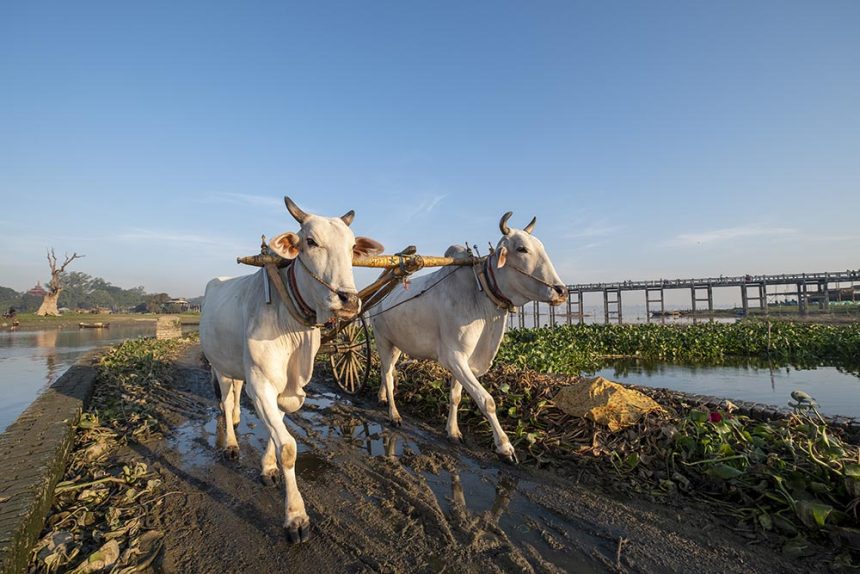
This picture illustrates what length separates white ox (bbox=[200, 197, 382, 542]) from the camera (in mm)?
2947

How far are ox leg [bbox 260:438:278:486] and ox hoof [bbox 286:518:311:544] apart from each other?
992 millimetres

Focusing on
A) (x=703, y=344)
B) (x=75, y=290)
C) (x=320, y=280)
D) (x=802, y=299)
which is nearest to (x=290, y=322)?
(x=320, y=280)

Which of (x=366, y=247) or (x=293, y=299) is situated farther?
(x=366, y=247)

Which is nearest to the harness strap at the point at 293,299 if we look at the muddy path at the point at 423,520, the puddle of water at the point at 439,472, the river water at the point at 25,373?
the muddy path at the point at 423,520

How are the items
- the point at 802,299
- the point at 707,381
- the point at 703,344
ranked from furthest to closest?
the point at 802,299
the point at 703,344
the point at 707,381

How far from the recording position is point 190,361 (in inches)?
512

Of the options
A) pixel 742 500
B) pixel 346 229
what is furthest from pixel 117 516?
pixel 742 500

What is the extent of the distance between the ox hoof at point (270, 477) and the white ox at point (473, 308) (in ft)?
6.34

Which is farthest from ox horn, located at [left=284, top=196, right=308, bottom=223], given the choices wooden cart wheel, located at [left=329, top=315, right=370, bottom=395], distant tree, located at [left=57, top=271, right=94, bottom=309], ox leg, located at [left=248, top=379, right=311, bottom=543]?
distant tree, located at [left=57, top=271, right=94, bottom=309]

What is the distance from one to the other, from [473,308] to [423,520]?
86.7 inches

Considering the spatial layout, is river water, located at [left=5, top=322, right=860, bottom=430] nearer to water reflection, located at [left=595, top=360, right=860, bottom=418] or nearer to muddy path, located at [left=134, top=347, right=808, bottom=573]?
water reflection, located at [left=595, top=360, right=860, bottom=418]

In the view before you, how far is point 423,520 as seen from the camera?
3.11 metres

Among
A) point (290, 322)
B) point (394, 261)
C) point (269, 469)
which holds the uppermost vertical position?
point (394, 261)

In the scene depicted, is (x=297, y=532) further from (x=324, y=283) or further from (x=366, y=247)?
(x=366, y=247)
